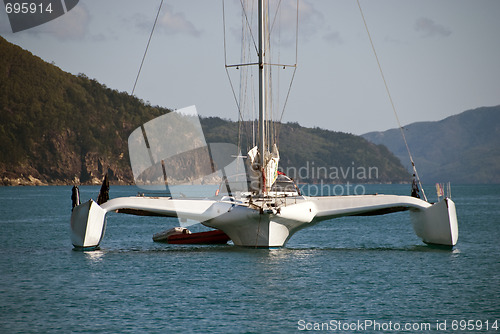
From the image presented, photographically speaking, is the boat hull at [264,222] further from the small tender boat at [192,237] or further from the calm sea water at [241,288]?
the small tender boat at [192,237]

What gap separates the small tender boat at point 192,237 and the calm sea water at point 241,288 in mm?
1092

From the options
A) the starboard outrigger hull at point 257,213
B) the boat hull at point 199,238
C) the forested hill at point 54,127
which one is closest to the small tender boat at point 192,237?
the boat hull at point 199,238

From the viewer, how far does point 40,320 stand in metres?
13.9

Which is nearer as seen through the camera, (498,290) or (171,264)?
(498,290)

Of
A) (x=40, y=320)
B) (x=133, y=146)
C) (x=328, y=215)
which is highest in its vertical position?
(x=133, y=146)

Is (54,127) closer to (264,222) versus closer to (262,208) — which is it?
(264,222)

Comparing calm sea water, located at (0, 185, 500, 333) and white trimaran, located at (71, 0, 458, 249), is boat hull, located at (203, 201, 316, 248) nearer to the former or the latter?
white trimaran, located at (71, 0, 458, 249)

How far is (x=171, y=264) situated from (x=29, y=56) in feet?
530

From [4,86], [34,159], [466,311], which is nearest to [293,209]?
[466,311]

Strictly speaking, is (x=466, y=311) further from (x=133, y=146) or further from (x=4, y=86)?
(x=4, y=86)

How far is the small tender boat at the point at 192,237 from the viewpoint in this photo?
2745 cm

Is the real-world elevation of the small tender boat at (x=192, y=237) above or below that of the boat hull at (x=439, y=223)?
below

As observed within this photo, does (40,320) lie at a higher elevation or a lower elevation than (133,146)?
lower

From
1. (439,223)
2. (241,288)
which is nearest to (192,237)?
(439,223)
